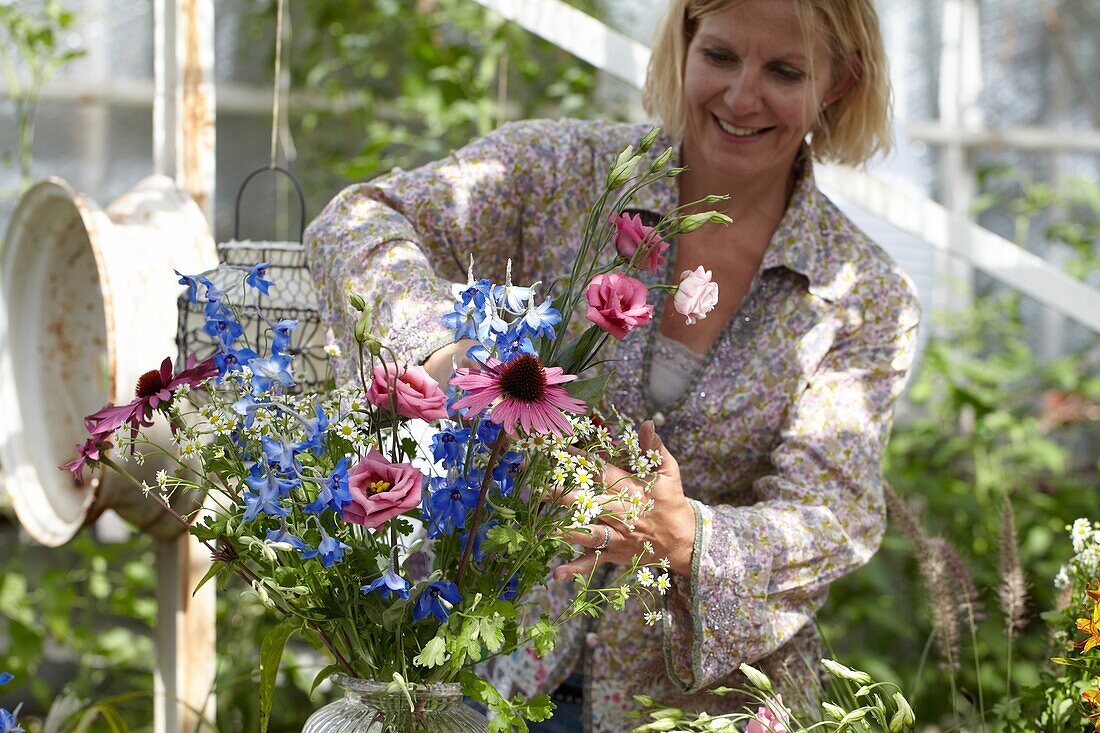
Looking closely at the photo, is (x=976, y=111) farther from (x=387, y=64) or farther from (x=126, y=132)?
(x=126, y=132)

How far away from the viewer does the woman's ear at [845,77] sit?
1.49 m

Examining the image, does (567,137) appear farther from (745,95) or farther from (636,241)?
(636,241)

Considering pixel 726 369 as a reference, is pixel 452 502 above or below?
above

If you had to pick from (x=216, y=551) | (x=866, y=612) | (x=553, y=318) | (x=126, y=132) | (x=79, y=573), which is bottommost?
(x=79, y=573)

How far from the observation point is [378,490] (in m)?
0.85

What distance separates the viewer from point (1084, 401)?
341 cm

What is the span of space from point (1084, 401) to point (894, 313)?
2258 mm

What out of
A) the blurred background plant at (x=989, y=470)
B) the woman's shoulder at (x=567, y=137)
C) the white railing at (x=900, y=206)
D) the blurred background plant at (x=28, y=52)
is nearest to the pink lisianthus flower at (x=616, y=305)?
the woman's shoulder at (x=567, y=137)

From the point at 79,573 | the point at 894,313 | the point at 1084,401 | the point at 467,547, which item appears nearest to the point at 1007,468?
the point at 1084,401

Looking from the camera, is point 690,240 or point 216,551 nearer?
point 216,551

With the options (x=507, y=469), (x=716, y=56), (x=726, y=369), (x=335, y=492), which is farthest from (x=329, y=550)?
(x=716, y=56)

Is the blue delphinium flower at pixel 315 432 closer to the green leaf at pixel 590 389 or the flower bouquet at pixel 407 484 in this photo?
the flower bouquet at pixel 407 484

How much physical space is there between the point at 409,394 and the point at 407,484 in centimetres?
6

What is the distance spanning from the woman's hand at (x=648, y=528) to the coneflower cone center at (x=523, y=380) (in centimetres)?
17
